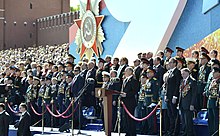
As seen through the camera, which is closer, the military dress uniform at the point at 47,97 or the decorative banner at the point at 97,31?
the military dress uniform at the point at 47,97

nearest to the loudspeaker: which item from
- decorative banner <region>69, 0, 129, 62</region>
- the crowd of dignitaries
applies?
the crowd of dignitaries

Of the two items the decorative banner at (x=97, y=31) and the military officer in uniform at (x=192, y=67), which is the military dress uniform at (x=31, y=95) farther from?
the military officer in uniform at (x=192, y=67)

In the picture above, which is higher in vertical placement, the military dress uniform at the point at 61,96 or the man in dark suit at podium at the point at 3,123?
the military dress uniform at the point at 61,96

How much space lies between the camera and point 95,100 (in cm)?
1396

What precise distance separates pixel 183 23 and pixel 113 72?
3446 mm

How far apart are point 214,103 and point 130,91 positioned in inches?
82.1

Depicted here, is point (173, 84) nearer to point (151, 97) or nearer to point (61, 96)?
point (151, 97)

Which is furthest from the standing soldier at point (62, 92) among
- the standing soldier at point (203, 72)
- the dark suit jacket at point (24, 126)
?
the standing soldier at point (203, 72)

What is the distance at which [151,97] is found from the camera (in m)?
12.0

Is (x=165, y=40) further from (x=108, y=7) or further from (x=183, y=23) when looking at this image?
(x=108, y=7)

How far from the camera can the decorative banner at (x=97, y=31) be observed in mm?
18469

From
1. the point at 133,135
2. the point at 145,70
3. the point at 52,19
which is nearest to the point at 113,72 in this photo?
the point at 145,70

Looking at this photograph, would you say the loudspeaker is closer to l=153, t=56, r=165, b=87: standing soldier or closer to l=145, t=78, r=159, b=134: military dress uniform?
l=145, t=78, r=159, b=134: military dress uniform

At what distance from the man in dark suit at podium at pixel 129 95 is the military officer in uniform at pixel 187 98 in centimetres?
125
